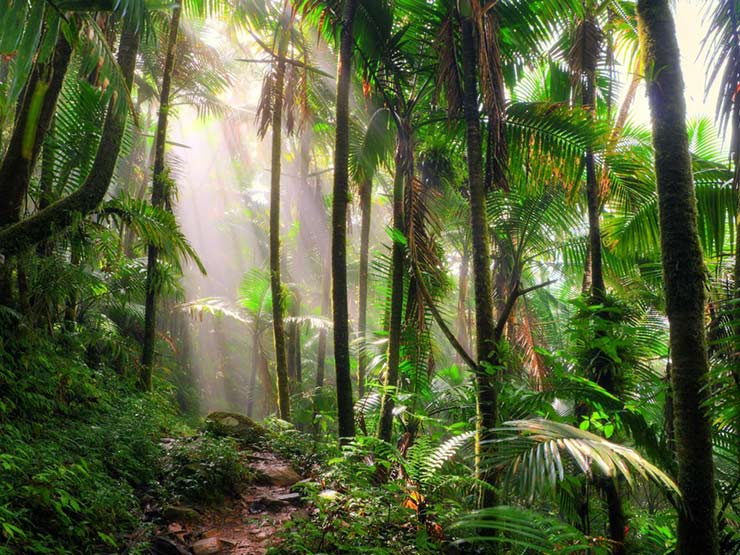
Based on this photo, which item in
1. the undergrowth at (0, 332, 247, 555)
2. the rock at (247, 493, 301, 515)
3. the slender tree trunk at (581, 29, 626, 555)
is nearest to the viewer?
the undergrowth at (0, 332, 247, 555)

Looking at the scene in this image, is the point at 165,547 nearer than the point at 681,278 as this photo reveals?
No

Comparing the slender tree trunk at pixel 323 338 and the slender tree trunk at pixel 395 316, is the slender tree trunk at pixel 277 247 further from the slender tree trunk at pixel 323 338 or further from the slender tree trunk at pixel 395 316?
the slender tree trunk at pixel 323 338

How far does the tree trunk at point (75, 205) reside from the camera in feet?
17.9

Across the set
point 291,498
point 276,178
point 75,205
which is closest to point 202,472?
point 291,498

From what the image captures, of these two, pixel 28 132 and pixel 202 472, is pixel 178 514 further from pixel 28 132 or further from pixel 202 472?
pixel 28 132

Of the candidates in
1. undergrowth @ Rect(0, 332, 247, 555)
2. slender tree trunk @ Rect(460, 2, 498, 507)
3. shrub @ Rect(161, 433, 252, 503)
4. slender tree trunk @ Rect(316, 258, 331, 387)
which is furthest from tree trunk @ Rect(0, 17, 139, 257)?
slender tree trunk @ Rect(316, 258, 331, 387)

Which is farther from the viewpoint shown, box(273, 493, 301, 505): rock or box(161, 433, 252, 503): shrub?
box(273, 493, 301, 505): rock

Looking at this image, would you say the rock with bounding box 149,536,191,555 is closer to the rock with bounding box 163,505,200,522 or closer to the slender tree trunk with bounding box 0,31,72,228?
the rock with bounding box 163,505,200,522

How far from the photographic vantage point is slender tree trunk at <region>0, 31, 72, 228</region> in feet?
17.9

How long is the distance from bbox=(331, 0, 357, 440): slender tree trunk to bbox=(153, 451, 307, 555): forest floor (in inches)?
38.2

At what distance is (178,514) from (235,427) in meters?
2.94

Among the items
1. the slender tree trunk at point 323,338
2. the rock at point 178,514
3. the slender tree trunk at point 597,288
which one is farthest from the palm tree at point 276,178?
the slender tree trunk at point 323,338

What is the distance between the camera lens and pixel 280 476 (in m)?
5.87

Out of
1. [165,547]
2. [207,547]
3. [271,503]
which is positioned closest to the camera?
[165,547]
